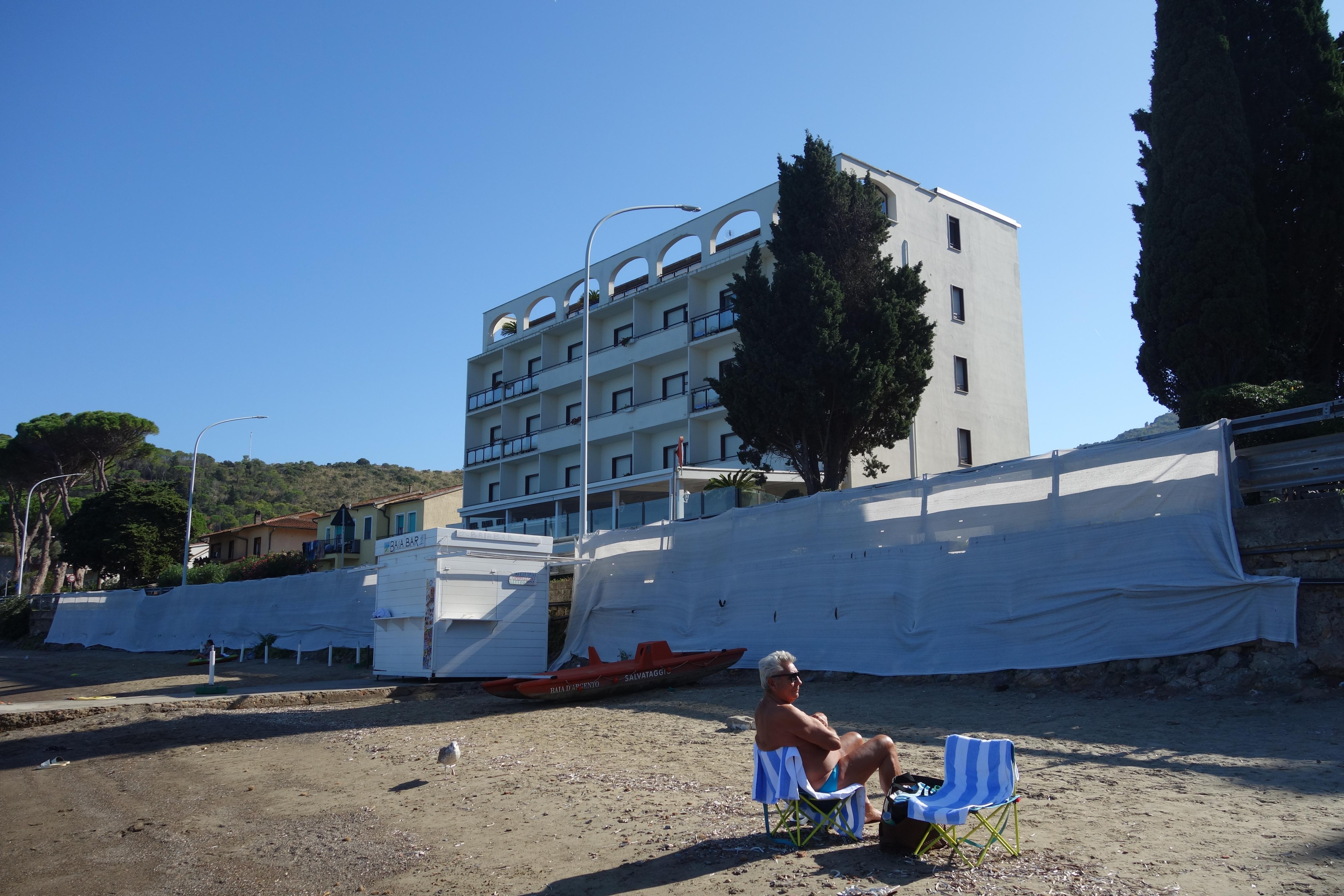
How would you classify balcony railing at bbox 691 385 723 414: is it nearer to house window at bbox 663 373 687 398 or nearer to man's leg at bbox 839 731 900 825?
house window at bbox 663 373 687 398

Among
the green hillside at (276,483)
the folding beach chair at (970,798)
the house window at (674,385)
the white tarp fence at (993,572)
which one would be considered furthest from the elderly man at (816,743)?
the green hillside at (276,483)

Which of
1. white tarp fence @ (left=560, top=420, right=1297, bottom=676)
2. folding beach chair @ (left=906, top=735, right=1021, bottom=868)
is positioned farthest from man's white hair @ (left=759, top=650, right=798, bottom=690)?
white tarp fence @ (left=560, top=420, right=1297, bottom=676)

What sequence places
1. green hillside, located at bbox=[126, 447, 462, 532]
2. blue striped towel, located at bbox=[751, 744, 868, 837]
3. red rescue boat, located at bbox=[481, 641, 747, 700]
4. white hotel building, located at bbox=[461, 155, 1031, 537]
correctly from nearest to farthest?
blue striped towel, located at bbox=[751, 744, 868, 837]
red rescue boat, located at bbox=[481, 641, 747, 700]
white hotel building, located at bbox=[461, 155, 1031, 537]
green hillside, located at bbox=[126, 447, 462, 532]

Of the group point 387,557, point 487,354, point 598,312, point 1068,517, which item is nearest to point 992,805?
point 1068,517

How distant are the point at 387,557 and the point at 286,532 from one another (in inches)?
2017

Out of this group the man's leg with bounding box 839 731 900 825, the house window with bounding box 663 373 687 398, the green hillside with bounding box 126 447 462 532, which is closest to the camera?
the man's leg with bounding box 839 731 900 825

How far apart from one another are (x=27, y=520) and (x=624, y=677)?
179 ft

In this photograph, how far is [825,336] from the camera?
2212 cm

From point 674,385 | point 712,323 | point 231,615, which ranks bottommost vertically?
point 231,615

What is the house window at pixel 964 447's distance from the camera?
32875mm

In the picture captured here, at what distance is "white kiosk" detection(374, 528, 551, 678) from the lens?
56.8 ft

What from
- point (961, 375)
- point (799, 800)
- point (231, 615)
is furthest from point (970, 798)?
point (231, 615)

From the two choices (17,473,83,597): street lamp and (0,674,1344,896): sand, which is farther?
(17,473,83,597): street lamp

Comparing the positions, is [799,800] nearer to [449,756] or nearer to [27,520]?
[449,756]
